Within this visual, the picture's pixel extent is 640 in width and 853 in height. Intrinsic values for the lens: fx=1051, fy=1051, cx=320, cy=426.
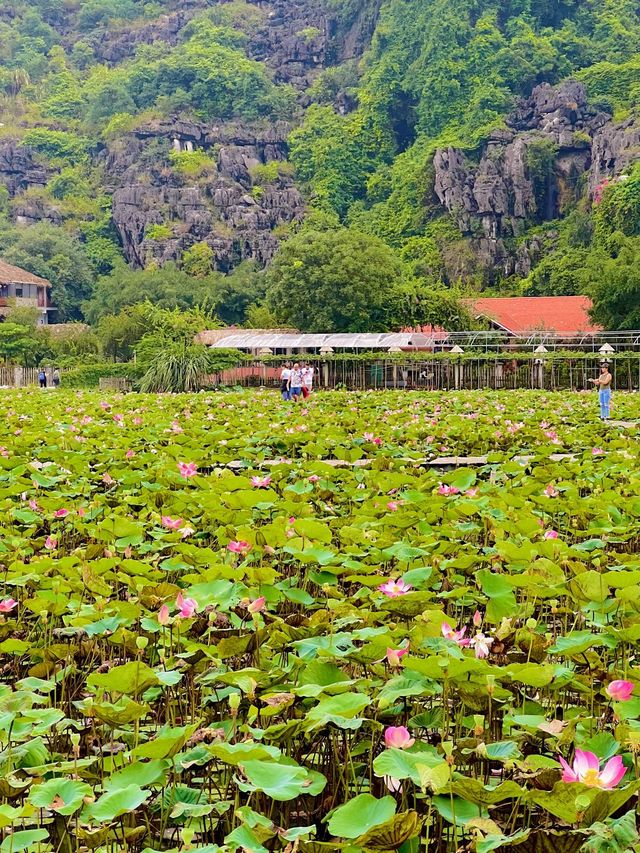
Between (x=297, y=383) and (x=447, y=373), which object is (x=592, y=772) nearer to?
(x=297, y=383)

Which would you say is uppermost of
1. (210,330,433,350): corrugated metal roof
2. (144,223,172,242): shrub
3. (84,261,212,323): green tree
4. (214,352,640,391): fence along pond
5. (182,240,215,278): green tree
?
(144,223,172,242): shrub

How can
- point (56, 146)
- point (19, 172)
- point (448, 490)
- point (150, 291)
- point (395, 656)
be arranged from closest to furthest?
point (395, 656)
point (448, 490)
point (150, 291)
point (19, 172)
point (56, 146)

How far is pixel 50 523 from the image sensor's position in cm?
532

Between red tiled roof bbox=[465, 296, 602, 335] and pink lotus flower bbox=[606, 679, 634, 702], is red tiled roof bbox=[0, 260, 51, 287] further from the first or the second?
pink lotus flower bbox=[606, 679, 634, 702]

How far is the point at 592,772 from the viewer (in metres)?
2.03

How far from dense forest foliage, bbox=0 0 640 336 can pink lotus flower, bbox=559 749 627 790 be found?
127 ft

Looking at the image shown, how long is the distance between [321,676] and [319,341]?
37879mm

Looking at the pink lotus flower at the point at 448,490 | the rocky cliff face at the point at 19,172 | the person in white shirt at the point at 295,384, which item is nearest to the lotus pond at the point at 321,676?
the pink lotus flower at the point at 448,490

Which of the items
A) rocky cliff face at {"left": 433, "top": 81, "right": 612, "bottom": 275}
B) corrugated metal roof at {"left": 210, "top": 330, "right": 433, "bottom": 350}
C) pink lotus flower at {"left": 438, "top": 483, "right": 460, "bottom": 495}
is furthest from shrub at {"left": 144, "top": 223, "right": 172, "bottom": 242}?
pink lotus flower at {"left": 438, "top": 483, "right": 460, "bottom": 495}

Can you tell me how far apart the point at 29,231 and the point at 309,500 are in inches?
3203

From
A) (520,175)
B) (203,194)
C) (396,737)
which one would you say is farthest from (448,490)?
(203,194)

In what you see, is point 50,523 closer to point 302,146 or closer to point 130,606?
point 130,606

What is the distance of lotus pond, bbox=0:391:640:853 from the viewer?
208 centimetres

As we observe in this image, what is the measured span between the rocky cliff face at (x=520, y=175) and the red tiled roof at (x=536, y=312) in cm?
1641
